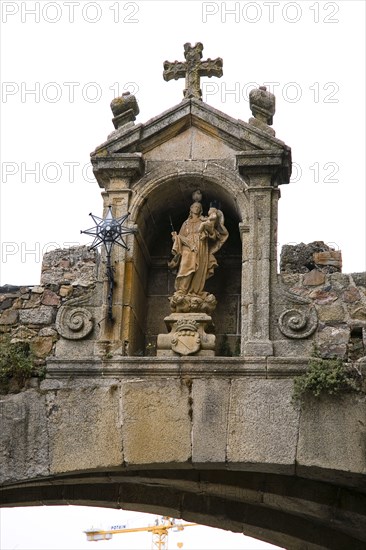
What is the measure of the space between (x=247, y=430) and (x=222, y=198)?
2.19 m

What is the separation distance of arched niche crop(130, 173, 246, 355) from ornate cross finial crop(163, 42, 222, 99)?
896 mm

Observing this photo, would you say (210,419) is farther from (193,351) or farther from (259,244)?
(259,244)

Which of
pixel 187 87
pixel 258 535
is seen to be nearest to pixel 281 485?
pixel 258 535

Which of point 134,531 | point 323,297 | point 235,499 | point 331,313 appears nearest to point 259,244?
point 323,297

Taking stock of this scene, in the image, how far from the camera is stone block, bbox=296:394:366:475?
7.71m

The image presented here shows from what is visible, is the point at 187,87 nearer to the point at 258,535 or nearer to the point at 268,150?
the point at 268,150

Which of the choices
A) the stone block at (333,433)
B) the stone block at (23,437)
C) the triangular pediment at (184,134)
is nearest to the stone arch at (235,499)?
the stone block at (23,437)

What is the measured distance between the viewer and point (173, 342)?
8133 mm

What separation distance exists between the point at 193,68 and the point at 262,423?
3349 mm

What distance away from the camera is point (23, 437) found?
8.03 m

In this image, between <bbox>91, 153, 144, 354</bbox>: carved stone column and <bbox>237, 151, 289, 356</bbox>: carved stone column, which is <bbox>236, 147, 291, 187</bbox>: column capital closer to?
<bbox>237, 151, 289, 356</bbox>: carved stone column

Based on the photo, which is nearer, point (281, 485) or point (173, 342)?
point (173, 342)

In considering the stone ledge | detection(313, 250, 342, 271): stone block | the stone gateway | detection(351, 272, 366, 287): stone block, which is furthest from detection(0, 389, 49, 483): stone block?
detection(351, 272, 366, 287): stone block

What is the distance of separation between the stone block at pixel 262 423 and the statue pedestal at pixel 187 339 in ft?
1.31
